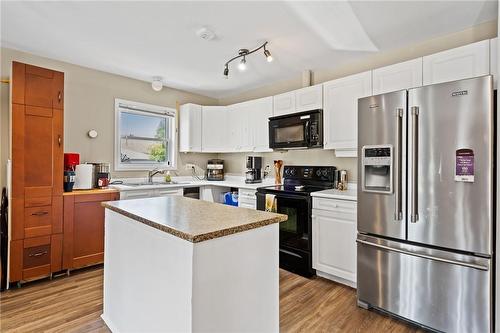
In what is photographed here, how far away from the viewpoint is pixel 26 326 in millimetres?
1963

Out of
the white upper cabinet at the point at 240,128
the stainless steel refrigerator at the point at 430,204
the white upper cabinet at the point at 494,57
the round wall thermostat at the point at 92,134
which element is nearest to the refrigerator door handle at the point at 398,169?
the stainless steel refrigerator at the point at 430,204

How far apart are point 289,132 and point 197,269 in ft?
8.16

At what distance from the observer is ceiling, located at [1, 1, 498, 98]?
210 cm

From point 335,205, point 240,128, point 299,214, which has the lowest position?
point 299,214

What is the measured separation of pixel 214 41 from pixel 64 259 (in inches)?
109

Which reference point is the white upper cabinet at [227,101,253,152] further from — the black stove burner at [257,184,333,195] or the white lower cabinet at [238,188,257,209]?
the black stove burner at [257,184,333,195]

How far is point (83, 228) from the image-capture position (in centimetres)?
293

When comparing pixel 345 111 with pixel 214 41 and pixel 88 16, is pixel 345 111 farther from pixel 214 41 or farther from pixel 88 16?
pixel 88 16

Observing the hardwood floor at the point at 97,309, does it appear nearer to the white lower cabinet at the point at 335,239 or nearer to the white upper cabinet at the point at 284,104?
the white lower cabinet at the point at 335,239

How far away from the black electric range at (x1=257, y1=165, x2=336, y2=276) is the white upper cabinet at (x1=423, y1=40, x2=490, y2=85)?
1.39 metres

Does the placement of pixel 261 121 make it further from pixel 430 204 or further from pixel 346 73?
pixel 430 204

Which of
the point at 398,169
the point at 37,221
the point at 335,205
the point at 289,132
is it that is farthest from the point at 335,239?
the point at 37,221

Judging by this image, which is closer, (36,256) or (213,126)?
(36,256)

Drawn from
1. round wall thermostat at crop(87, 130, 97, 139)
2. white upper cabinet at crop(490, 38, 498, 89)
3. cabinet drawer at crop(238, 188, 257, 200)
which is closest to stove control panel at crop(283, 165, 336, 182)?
cabinet drawer at crop(238, 188, 257, 200)
